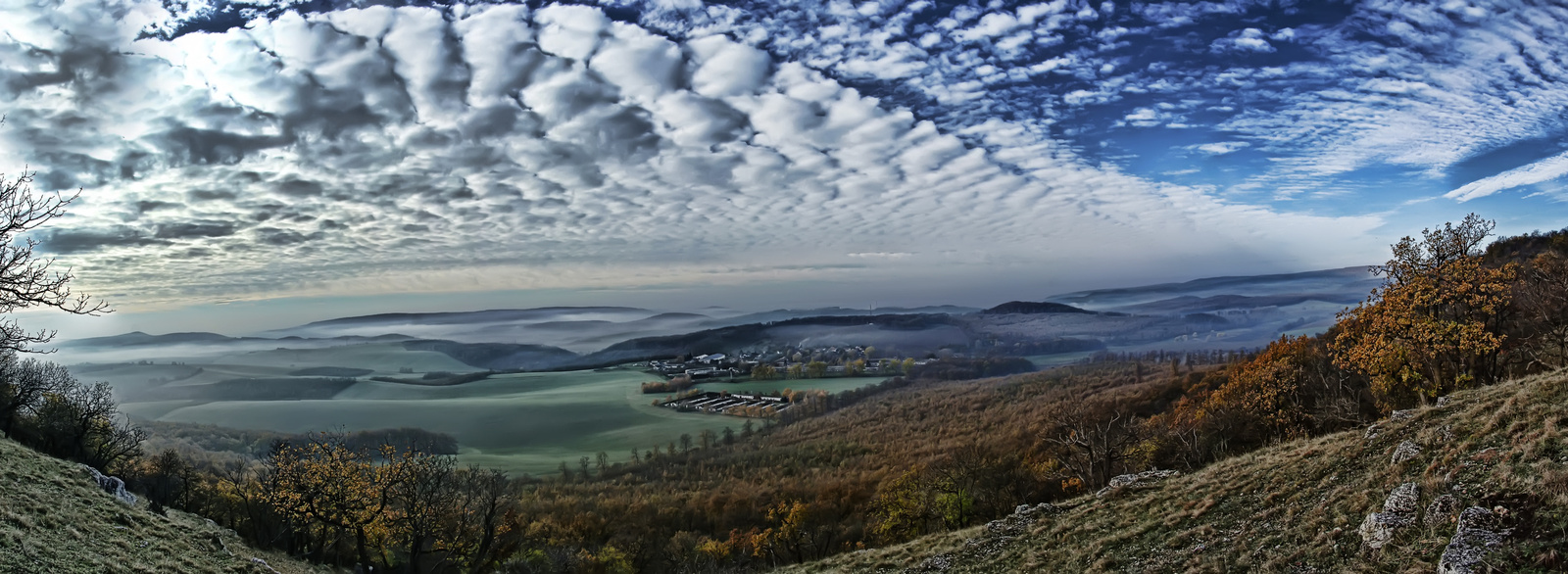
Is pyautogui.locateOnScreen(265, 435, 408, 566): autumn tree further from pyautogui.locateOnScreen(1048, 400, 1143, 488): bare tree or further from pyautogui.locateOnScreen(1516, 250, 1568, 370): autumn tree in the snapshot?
pyautogui.locateOnScreen(1516, 250, 1568, 370): autumn tree

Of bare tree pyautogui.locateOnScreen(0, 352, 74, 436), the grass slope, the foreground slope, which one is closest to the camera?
the foreground slope

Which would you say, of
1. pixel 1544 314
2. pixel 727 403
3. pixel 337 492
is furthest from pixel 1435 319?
pixel 727 403

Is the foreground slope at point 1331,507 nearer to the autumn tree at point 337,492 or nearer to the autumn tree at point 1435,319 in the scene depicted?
the autumn tree at point 1435,319

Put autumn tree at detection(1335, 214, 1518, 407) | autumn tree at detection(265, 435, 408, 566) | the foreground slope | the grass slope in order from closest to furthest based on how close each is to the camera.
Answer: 1. the foreground slope
2. the grass slope
3. autumn tree at detection(1335, 214, 1518, 407)
4. autumn tree at detection(265, 435, 408, 566)

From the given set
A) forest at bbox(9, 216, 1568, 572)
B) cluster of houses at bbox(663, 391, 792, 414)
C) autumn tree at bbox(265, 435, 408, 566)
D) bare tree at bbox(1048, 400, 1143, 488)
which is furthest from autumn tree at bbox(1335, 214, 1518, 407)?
cluster of houses at bbox(663, 391, 792, 414)

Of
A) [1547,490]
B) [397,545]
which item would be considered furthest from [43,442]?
[1547,490]

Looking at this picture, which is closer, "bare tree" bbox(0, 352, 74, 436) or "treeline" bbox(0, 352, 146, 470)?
"bare tree" bbox(0, 352, 74, 436)

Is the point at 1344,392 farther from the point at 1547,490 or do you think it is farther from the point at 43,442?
the point at 43,442
